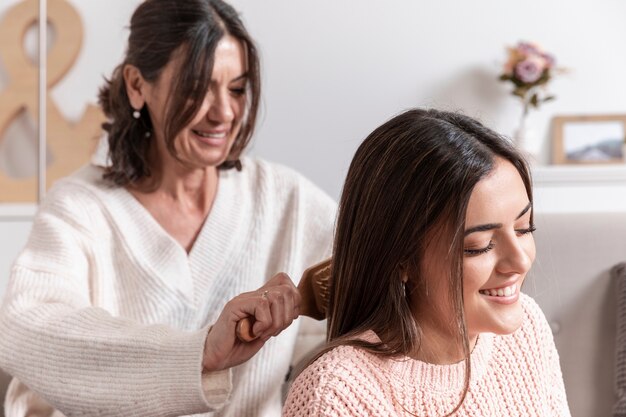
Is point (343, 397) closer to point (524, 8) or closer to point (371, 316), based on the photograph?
point (371, 316)

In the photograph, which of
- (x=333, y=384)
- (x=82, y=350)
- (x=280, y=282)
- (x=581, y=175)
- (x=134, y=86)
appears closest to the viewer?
(x=333, y=384)

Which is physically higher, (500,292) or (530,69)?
Answer: (500,292)

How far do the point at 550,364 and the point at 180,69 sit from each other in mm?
860

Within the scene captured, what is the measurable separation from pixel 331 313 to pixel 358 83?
2.64 metres

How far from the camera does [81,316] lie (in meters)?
1.72

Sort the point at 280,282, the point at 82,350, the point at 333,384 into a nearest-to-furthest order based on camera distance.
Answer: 1. the point at 333,384
2. the point at 280,282
3. the point at 82,350

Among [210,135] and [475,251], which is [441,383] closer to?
[475,251]

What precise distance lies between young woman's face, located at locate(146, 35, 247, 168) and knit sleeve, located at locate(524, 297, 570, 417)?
0.68 meters

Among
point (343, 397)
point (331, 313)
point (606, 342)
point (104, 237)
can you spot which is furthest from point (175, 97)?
point (606, 342)

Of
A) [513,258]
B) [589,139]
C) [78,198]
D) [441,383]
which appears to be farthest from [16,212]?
[513,258]

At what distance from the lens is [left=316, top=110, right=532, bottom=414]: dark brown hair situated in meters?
1.25

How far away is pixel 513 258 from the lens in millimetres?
1243

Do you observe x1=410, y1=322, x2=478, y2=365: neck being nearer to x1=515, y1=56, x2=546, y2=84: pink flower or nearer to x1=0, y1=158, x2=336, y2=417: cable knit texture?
x1=0, y1=158, x2=336, y2=417: cable knit texture

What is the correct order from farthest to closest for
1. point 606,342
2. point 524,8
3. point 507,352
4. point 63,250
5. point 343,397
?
point 524,8 < point 606,342 < point 63,250 < point 507,352 < point 343,397
